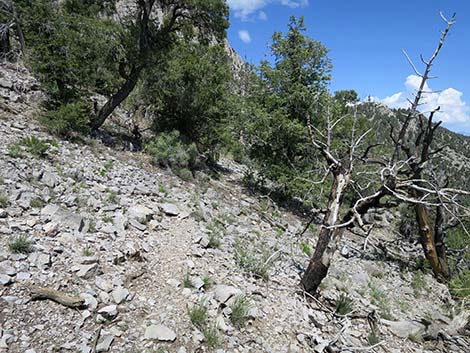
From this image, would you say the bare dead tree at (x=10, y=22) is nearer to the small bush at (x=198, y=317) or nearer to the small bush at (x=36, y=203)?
the small bush at (x=36, y=203)

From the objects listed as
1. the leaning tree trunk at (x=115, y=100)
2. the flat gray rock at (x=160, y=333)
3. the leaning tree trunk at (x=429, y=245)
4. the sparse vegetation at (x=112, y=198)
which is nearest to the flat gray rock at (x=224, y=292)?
the flat gray rock at (x=160, y=333)

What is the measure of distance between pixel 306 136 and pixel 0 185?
32.0ft

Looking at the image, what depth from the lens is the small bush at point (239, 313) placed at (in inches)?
170

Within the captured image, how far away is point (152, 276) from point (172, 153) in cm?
663

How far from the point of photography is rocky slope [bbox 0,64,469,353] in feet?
11.8

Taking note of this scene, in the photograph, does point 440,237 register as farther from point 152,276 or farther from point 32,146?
point 32,146

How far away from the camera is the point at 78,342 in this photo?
3.23 m

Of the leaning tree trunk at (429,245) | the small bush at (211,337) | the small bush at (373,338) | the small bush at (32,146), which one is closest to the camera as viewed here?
the small bush at (211,337)

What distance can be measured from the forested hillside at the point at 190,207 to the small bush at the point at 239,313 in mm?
27

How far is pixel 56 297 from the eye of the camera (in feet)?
11.8

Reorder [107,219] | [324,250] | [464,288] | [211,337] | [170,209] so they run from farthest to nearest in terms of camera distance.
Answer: [170,209] < [324,250] < [107,219] < [464,288] < [211,337]

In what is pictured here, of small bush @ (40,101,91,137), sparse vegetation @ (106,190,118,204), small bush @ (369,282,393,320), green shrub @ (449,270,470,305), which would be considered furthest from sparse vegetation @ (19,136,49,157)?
green shrub @ (449,270,470,305)

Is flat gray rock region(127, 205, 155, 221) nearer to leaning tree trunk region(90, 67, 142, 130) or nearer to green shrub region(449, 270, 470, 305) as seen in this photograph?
leaning tree trunk region(90, 67, 142, 130)

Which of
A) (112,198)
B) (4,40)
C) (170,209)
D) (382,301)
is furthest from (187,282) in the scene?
(4,40)
